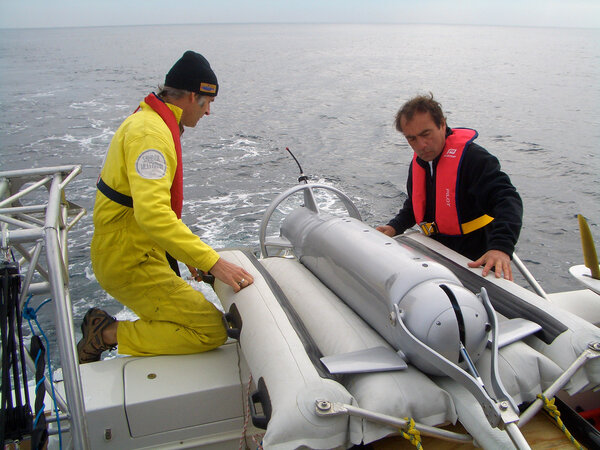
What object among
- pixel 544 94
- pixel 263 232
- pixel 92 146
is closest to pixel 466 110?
pixel 544 94

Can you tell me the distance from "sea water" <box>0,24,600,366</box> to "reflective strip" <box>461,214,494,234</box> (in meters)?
3.02

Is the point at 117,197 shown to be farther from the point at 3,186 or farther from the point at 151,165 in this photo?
the point at 3,186

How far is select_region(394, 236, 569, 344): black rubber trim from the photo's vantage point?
1.88 metres

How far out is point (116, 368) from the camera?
7.34 ft

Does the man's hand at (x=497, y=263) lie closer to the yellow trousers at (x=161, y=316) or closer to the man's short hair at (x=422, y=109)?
the man's short hair at (x=422, y=109)

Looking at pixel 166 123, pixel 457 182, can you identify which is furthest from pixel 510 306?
pixel 166 123

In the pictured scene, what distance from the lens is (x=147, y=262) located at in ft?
7.74

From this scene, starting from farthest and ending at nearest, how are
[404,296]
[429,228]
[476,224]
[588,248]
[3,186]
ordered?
[429,228] → [476,224] → [588,248] → [3,186] → [404,296]

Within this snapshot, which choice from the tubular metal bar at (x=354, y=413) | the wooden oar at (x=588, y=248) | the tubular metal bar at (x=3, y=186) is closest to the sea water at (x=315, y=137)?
the tubular metal bar at (x=3, y=186)

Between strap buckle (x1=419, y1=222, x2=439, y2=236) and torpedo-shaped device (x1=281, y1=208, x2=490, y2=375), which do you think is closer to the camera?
torpedo-shaped device (x1=281, y1=208, x2=490, y2=375)

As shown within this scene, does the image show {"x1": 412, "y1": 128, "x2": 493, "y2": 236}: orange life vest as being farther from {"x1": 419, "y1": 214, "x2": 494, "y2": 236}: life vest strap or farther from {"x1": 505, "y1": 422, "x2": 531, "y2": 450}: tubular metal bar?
{"x1": 505, "y1": 422, "x2": 531, "y2": 450}: tubular metal bar

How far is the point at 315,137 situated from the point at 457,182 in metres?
8.60

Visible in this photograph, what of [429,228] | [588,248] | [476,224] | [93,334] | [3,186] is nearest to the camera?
[3,186]

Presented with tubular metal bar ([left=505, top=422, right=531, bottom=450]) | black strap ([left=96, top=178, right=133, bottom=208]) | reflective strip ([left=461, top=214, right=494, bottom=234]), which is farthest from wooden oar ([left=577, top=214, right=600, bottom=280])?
black strap ([left=96, top=178, right=133, bottom=208])
